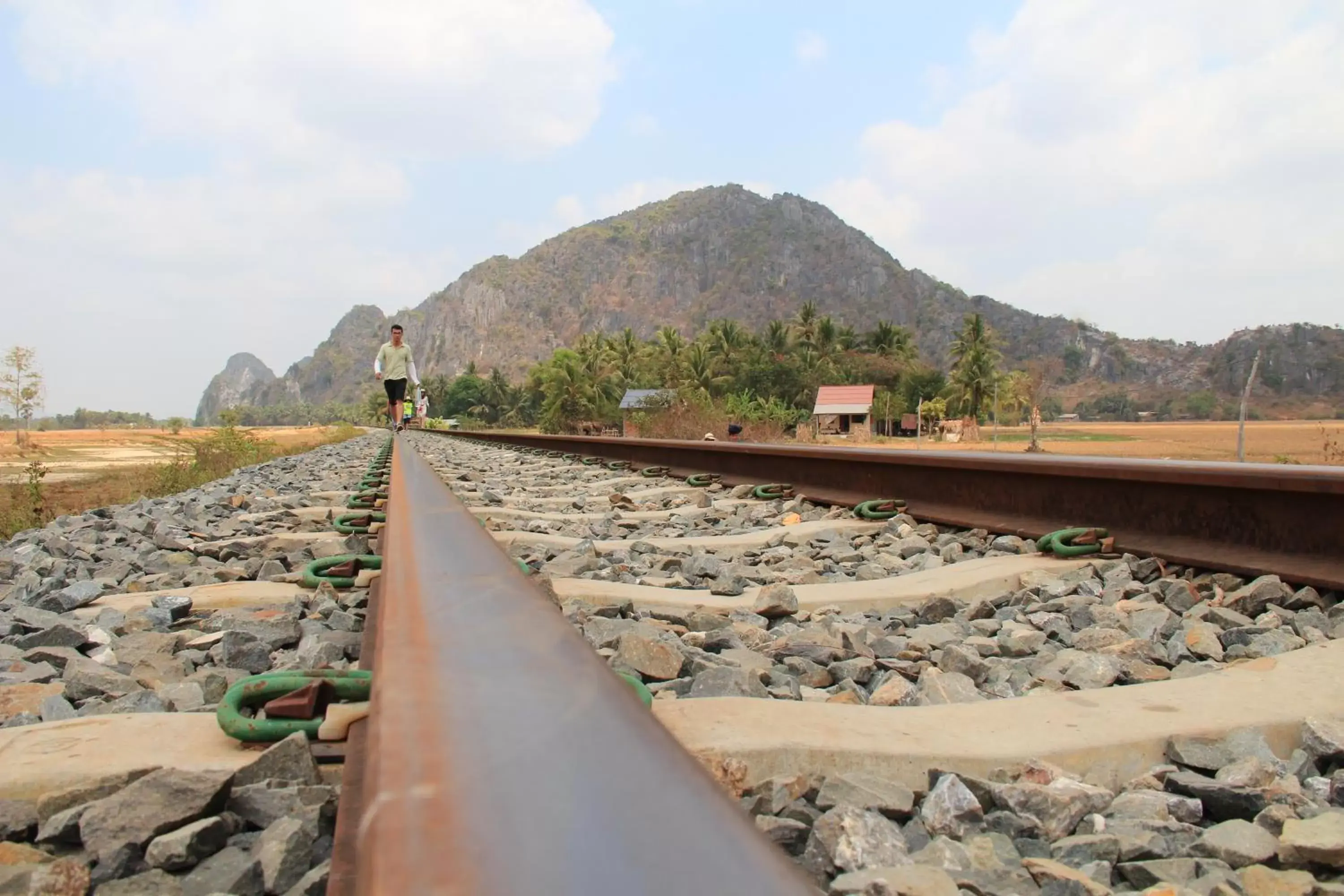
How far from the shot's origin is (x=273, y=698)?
4.50 feet

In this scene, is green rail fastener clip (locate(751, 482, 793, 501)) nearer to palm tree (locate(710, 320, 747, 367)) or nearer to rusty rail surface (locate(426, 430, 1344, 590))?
rusty rail surface (locate(426, 430, 1344, 590))

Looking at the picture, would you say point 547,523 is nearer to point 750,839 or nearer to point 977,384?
point 750,839

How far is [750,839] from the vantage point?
1.67 ft

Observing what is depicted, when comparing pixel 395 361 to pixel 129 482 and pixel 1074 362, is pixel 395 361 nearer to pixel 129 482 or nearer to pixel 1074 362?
pixel 129 482

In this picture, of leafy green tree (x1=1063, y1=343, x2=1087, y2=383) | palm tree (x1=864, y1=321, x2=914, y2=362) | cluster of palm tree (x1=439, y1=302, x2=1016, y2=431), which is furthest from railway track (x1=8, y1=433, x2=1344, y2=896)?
leafy green tree (x1=1063, y1=343, x2=1087, y2=383)

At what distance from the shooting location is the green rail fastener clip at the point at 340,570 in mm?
2580

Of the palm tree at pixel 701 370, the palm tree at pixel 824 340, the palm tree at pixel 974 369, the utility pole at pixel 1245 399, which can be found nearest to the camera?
the utility pole at pixel 1245 399

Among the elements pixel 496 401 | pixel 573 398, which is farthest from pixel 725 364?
→ pixel 496 401

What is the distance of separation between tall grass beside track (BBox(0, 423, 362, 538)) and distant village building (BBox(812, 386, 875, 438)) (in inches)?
1798

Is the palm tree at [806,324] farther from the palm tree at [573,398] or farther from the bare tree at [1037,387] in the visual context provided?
the palm tree at [573,398]

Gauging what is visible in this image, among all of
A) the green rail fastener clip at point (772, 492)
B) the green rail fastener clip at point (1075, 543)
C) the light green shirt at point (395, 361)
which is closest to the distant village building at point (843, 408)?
the light green shirt at point (395, 361)

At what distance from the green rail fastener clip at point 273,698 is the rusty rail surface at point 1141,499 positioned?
2.30 m

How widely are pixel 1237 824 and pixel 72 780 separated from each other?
1.43 metres

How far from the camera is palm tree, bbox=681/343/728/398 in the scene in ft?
198
